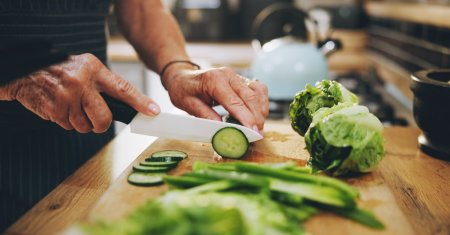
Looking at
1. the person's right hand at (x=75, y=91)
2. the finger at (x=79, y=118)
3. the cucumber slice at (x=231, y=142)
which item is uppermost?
the person's right hand at (x=75, y=91)

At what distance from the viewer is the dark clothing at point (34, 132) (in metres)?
1.57

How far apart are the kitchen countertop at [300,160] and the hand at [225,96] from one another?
104 millimetres

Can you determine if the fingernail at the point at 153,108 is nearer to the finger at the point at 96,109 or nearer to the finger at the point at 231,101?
the finger at the point at 96,109

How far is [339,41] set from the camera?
8.29 feet

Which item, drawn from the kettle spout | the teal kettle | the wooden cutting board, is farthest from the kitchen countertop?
the kettle spout

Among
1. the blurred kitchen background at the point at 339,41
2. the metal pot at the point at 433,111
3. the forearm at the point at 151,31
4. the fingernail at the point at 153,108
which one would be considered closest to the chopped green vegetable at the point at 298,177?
the fingernail at the point at 153,108

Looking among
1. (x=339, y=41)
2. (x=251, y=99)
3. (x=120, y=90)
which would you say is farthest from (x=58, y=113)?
(x=339, y=41)

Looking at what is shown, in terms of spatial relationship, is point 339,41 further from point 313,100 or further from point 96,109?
point 96,109

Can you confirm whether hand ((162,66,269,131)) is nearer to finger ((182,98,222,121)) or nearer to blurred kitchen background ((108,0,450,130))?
finger ((182,98,222,121))

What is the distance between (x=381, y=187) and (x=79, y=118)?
84 cm

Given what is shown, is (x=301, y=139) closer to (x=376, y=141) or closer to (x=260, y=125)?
(x=260, y=125)

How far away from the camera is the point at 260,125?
1528 millimetres

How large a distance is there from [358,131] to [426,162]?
40 centimetres

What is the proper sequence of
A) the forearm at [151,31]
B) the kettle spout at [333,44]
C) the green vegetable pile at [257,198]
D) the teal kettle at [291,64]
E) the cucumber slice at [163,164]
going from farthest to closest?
the kettle spout at [333,44] → the teal kettle at [291,64] → the forearm at [151,31] → the cucumber slice at [163,164] → the green vegetable pile at [257,198]
